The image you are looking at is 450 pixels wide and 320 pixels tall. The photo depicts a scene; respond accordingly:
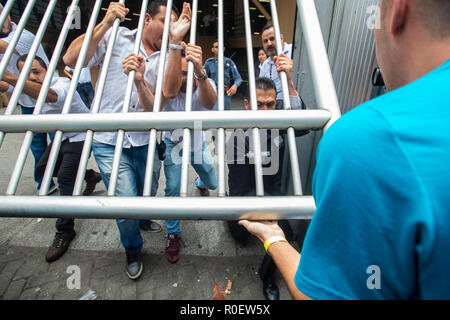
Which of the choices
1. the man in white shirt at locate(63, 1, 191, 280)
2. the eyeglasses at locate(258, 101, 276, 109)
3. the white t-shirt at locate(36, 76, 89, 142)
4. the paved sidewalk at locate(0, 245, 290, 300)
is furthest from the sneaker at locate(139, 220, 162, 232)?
the eyeglasses at locate(258, 101, 276, 109)

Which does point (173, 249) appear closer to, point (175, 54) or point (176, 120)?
point (175, 54)

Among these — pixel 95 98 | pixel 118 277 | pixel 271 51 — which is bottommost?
pixel 118 277

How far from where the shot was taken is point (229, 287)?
7.38 ft

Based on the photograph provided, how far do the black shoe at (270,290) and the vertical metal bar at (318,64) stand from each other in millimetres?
1837

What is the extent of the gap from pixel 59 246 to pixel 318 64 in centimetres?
290

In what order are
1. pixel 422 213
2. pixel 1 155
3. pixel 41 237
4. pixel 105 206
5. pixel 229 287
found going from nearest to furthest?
pixel 422 213 < pixel 105 206 < pixel 229 287 < pixel 41 237 < pixel 1 155

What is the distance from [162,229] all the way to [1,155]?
13.1ft

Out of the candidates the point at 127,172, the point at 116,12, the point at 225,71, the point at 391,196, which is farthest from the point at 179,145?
the point at 225,71

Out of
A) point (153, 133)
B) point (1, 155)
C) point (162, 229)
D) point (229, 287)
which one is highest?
→ point (153, 133)

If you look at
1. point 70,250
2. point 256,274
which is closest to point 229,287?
point 256,274

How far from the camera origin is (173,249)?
251cm

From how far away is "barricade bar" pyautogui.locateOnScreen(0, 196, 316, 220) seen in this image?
695mm

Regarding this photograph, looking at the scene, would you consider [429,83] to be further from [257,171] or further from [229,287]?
[229,287]

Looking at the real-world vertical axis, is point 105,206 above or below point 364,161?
below
